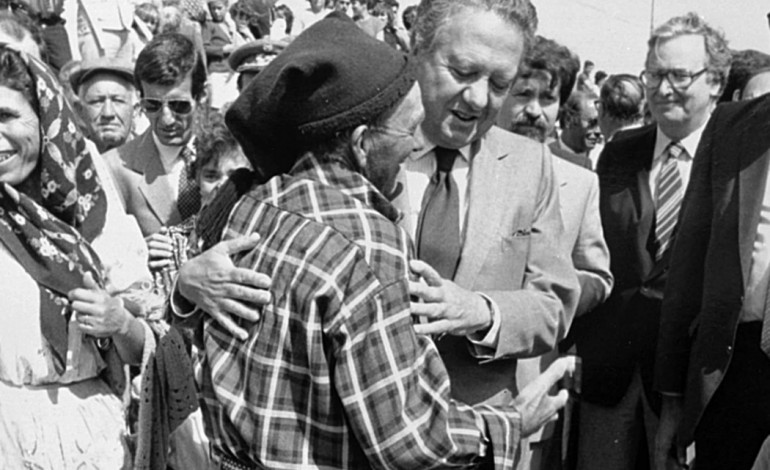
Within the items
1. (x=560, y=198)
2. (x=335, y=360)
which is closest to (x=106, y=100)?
(x=560, y=198)

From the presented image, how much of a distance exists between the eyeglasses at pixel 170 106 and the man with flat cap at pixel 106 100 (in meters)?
0.66

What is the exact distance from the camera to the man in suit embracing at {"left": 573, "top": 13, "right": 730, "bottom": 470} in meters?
4.09

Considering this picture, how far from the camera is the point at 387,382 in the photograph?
206 centimetres

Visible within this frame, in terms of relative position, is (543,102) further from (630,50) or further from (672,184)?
(630,50)

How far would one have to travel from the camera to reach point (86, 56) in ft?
23.6

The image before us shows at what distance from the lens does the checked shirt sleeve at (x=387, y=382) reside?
6.76 ft

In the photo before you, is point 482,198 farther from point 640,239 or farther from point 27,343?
point 640,239

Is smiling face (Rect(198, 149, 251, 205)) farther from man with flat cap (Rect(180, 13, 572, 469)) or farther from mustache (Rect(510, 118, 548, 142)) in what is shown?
man with flat cap (Rect(180, 13, 572, 469))

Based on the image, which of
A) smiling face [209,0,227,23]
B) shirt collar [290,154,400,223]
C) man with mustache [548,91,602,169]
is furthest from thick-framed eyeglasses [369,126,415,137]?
smiling face [209,0,227,23]

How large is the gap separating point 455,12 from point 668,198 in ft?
5.32

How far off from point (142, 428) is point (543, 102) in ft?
7.40

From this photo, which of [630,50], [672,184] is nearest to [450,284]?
[672,184]

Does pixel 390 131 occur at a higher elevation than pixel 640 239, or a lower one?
higher

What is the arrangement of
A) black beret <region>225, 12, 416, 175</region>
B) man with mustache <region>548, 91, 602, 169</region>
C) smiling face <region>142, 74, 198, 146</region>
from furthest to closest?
man with mustache <region>548, 91, 602, 169</region> → smiling face <region>142, 74, 198, 146</region> → black beret <region>225, 12, 416, 175</region>
